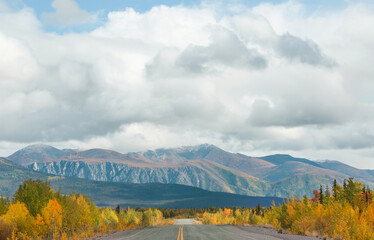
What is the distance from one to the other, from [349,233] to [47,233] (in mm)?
27946

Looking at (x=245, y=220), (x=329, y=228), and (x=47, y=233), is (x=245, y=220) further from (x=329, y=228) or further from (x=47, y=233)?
(x=47, y=233)

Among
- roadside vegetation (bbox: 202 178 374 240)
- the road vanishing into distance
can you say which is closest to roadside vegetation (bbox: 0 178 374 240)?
roadside vegetation (bbox: 202 178 374 240)

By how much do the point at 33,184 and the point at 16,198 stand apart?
2075 mm

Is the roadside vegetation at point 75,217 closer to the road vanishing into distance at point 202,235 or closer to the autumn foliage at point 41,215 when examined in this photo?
the autumn foliage at point 41,215

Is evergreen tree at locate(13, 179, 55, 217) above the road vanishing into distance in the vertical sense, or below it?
above

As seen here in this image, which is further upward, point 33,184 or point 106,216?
point 33,184

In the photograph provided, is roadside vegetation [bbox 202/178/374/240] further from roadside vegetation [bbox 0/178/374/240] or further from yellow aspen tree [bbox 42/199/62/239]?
yellow aspen tree [bbox 42/199/62/239]

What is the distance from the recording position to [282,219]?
50.2 m

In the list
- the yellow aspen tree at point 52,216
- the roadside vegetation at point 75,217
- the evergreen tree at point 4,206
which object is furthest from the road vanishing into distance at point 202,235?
the evergreen tree at point 4,206

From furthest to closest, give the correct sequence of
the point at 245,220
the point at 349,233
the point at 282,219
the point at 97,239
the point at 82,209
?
1. the point at 245,220
2. the point at 282,219
3. the point at 82,209
4. the point at 97,239
5. the point at 349,233

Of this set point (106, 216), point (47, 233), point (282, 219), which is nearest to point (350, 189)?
point (282, 219)

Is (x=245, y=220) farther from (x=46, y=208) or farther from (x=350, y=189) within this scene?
(x=46, y=208)

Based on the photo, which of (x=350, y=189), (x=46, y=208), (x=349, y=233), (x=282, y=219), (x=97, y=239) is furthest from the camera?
(x=350, y=189)

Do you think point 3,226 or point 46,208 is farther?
point 46,208
